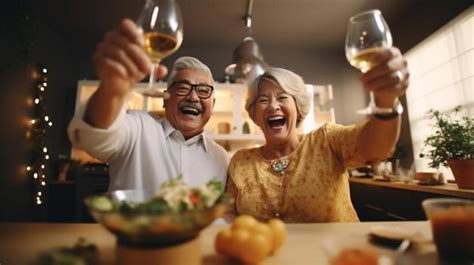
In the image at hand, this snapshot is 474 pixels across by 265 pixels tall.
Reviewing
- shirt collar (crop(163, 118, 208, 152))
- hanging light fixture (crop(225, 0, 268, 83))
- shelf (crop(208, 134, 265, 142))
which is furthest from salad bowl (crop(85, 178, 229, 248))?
shelf (crop(208, 134, 265, 142))

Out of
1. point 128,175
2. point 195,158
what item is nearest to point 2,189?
point 128,175

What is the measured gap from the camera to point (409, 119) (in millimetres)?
3373

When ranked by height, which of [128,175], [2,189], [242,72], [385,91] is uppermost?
[242,72]

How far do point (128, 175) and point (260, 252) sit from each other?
0.95 meters

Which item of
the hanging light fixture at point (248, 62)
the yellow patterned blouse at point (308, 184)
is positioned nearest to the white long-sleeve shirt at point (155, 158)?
the yellow patterned blouse at point (308, 184)

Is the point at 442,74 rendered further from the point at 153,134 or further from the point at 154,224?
the point at 154,224

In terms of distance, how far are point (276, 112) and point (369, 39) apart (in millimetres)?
571

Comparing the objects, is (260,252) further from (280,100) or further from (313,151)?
(280,100)

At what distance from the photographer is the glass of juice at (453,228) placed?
0.61m

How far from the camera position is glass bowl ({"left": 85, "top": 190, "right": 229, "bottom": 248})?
0.48 metres

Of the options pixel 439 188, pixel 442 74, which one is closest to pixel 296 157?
pixel 439 188

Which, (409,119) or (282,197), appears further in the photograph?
(409,119)

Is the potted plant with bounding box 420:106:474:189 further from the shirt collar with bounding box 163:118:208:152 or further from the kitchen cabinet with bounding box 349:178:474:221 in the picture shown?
the shirt collar with bounding box 163:118:208:152

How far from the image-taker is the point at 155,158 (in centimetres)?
135
